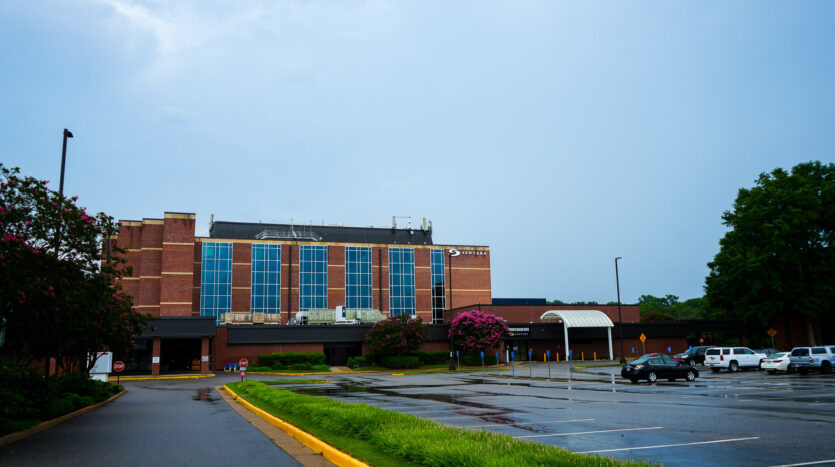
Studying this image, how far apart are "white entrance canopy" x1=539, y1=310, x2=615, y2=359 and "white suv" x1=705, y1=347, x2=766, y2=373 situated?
1909cm

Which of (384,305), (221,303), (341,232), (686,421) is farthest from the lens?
(341,232)

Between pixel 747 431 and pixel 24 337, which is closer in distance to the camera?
pixel 747 431

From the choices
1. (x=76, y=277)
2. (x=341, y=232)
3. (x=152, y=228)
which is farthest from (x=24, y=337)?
(x=341, y=232)

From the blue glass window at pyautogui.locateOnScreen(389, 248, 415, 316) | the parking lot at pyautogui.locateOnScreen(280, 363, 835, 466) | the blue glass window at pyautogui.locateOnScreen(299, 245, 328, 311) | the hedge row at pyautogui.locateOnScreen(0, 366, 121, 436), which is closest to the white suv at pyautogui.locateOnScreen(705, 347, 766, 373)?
the parking lot at pyautogui.locateOnScreen(280, 363, 835, 466)

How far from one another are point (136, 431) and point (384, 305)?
208ft

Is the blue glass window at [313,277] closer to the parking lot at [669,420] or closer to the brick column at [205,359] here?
the brick column at [205,359]

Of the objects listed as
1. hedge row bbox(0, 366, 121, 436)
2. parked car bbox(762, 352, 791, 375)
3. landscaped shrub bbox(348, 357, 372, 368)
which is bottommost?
landscaped shrub bbox(348, 357, 372, 368)

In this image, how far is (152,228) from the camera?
68.9 meters

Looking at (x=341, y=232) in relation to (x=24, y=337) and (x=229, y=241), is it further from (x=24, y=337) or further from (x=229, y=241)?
(x=24, y=337)

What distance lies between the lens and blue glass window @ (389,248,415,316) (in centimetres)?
7800

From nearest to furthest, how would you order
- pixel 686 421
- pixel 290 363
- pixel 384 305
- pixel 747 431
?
pixel 747 431 → pixel 686 421 → pixel 290 363 → pixel 384 305

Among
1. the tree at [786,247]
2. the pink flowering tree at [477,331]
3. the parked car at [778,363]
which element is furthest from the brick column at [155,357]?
the tree at [786,247]

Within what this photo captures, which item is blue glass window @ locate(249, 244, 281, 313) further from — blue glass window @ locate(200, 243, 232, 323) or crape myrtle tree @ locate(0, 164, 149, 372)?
crape myrtle tree @ locate(0, 164, 149, 372)

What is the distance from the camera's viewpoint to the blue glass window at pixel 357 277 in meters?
75.8
